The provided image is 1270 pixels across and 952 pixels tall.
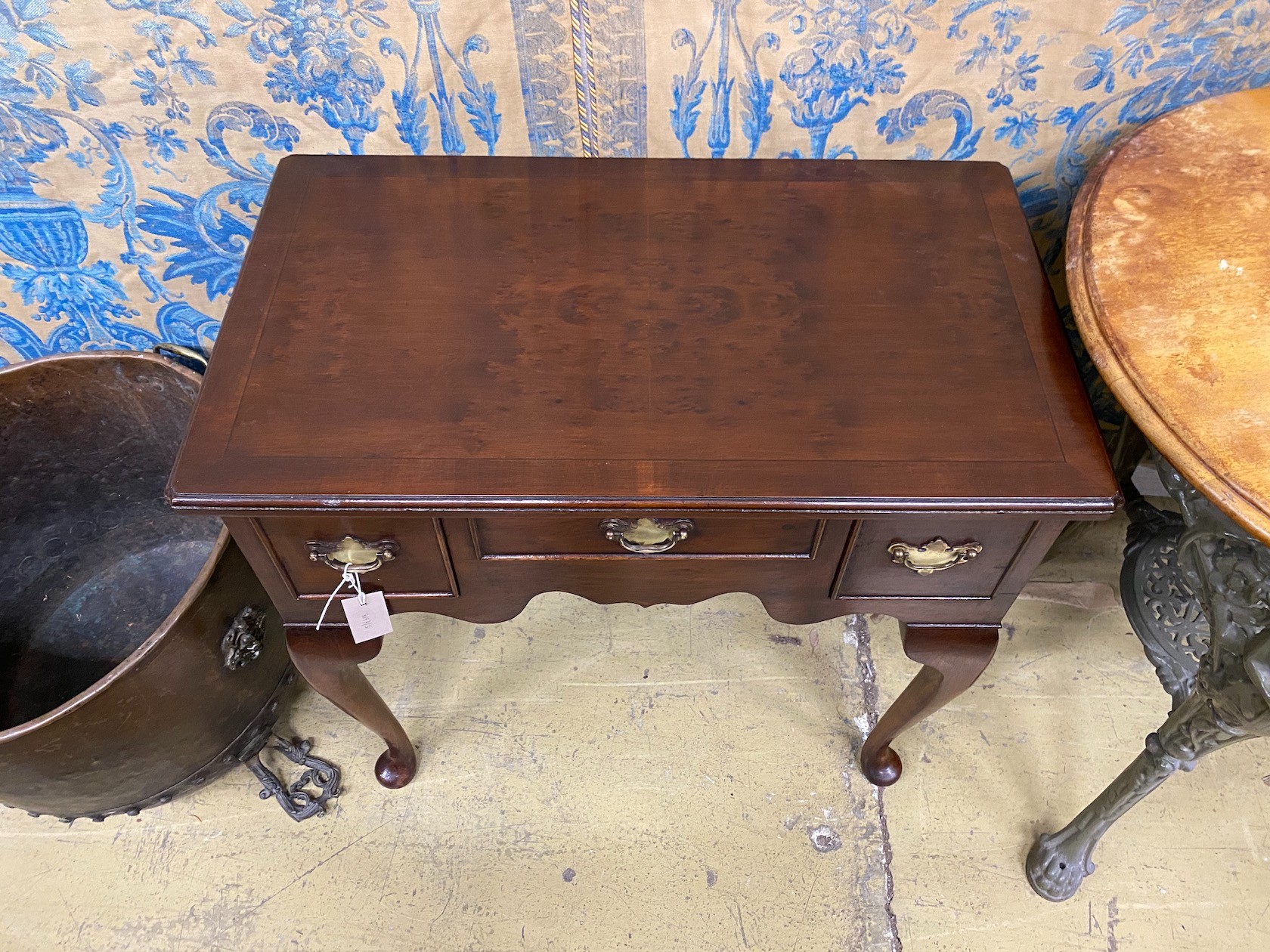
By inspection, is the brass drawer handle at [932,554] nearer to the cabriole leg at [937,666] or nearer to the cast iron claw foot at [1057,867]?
the cabriole leg at [937,666]

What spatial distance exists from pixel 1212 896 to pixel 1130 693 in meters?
0.30

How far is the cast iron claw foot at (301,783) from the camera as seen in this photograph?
1229 mm

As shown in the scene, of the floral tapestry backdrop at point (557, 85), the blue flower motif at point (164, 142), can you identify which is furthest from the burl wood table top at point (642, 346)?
the blue flower motif at point (164, 142)

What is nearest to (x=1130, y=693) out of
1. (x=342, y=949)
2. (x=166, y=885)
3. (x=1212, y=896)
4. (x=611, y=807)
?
(x=1212, y=896)

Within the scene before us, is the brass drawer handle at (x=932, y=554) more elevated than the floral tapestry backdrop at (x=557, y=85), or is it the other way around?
the floral tapestry backdrop at (x=557, y=85)

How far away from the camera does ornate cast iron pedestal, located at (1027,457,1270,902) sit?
804 mm

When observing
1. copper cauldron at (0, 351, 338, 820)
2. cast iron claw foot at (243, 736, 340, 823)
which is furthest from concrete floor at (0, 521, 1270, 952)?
copper cauldron at (0, 351, 338, 820)

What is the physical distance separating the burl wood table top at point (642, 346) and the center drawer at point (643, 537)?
2.5 inches

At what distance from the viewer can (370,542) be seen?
784mm

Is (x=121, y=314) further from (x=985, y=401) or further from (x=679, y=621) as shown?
(x=985, y=401)

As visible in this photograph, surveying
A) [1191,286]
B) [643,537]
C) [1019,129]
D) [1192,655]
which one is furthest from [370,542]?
[1192,655]

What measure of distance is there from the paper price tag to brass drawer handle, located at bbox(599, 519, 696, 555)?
0.25m

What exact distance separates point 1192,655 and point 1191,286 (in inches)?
24.9

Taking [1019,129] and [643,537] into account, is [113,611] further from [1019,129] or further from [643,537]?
[1019,129]
